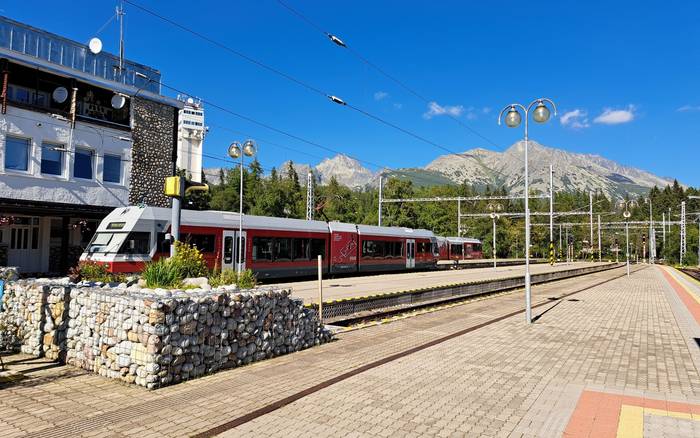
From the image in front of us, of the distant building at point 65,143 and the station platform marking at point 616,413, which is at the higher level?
the distant building at point 65,143

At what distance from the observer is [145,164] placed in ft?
94.0

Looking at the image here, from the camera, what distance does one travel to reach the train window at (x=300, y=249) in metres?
26.2

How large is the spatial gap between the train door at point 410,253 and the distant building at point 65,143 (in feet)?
60.3

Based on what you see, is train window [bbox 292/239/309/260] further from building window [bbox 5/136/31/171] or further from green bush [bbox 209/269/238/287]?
green bush [bbox 209/269/238/287]

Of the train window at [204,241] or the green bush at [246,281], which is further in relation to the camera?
the train window at [204,241]

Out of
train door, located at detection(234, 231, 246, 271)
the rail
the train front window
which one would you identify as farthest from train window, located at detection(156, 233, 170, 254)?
the rail

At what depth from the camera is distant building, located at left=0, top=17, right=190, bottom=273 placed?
23.0m

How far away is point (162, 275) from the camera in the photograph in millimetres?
8438

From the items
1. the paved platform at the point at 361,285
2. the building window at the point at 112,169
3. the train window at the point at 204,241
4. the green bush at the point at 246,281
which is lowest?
the paved platform at the point at 361,285

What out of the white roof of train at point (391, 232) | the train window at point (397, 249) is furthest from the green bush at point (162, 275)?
the train window at point (397, 249)

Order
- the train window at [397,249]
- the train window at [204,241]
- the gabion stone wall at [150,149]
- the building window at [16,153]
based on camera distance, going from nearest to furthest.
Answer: the train window at [204,241]
the building window at [16,153]
the gabion stone wall at [150,149]
the train window at [397,249]

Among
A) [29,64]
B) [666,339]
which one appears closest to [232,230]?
[29,64]

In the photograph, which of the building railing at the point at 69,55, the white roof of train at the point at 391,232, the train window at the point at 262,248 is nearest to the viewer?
the building railing at the point at 69,55

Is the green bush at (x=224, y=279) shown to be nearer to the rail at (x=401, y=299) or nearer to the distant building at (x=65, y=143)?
the rail at (x=401, y=299)
